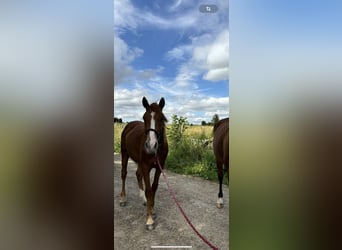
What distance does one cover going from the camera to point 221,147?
1.18 metres

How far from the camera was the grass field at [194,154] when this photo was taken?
1212 mm

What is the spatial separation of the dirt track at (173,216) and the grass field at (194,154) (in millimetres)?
44

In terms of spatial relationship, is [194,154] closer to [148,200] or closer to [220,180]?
[220,180]

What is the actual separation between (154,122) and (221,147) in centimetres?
32

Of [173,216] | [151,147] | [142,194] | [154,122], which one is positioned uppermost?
[154,122]

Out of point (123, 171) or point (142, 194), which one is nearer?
point (123, 171)

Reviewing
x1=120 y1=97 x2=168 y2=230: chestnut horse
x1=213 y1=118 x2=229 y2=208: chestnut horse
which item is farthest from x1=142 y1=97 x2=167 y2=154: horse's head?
x1=213 y1=118 x2=229 y2=208: chestnut horse

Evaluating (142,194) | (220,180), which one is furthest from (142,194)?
(220,180)
